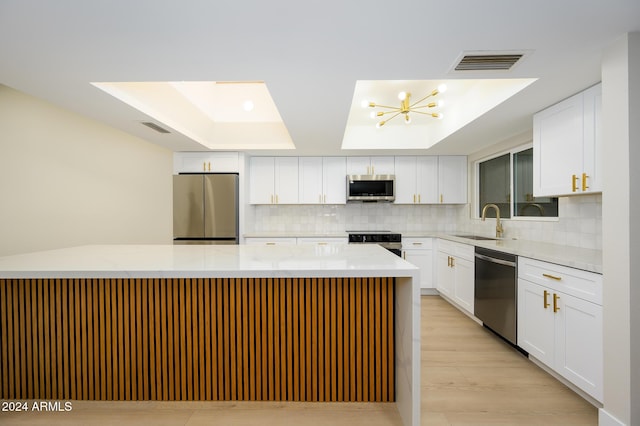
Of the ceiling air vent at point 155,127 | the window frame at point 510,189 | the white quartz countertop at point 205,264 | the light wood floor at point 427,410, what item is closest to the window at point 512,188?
the window frame at point 510,189

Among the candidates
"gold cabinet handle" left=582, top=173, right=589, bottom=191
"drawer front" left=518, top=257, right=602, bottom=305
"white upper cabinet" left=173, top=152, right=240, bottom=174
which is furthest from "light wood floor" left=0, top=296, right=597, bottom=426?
"white upper cabinet" left=173, top=152, right=240, bottom=174

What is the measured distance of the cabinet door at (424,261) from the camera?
4371mm

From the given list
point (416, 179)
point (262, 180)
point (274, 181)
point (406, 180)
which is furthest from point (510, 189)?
point (262, 180)

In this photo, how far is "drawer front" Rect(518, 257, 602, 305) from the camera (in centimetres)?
181

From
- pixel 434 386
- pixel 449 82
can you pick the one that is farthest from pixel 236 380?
pixel 449 82

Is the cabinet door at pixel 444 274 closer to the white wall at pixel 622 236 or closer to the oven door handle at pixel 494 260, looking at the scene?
the oven door handle at pixel 494 260

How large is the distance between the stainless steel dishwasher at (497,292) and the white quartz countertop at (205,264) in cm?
130

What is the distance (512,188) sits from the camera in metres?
3.67

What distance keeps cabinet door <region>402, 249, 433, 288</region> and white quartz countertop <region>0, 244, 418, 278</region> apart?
2.39 meters

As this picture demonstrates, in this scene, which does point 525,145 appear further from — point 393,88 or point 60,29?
point 60,29

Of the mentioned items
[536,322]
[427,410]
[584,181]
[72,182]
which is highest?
[72,182]

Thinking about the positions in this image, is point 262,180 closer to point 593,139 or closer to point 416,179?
point 416,179

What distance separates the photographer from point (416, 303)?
158 cm

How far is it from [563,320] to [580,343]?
6.6 inches
